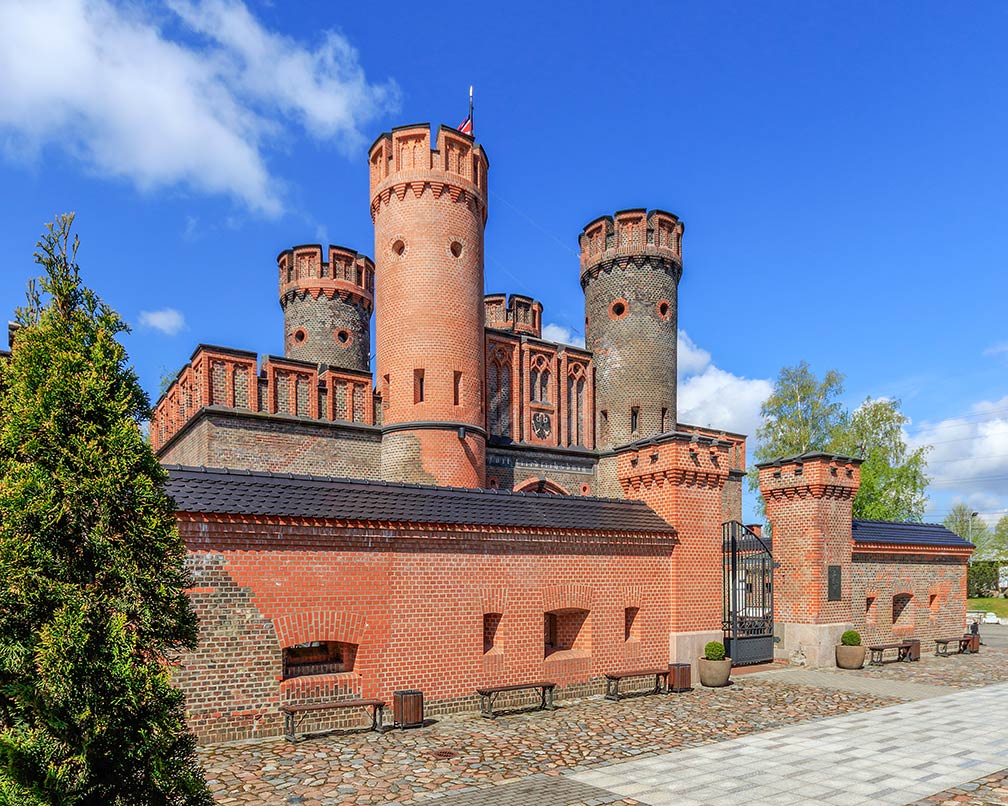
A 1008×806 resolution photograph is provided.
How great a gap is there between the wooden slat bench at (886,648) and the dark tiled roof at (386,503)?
713 cm

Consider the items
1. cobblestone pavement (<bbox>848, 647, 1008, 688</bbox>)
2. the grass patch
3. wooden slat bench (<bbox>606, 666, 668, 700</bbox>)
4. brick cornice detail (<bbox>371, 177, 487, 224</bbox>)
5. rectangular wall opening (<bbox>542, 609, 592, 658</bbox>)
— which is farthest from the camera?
the grass patch

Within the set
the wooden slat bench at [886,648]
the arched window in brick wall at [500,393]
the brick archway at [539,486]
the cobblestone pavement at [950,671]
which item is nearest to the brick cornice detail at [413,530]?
the cobblestone pavement at [950,671]

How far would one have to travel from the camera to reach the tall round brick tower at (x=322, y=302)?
98.2 feet

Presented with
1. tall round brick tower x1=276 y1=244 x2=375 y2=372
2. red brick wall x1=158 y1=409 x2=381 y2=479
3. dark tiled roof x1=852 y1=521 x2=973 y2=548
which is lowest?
dark tiled roof x1=852 y1=521 x2=973 y2=548

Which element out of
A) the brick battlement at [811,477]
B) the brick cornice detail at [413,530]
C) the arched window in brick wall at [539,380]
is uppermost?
the arched window in brick wall at [539,380]

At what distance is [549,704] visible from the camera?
12117mm

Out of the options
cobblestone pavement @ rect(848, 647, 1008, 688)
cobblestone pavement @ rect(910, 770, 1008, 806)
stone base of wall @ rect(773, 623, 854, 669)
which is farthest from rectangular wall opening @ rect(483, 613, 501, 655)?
cobblestone pavement @ rect(848, 647, 1008, 688)

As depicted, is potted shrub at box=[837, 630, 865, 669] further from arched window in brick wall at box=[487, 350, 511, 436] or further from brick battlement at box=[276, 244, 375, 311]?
brick battlement at box=[276, 244, 375, 311]

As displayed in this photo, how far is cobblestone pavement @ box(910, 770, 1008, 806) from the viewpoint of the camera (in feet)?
25.1

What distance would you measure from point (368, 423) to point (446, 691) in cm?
1082

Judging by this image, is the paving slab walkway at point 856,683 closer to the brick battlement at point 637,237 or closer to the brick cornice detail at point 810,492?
the brick cornice detail at point 810,492

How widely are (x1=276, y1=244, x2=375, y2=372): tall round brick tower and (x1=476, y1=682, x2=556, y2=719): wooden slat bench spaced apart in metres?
20.4

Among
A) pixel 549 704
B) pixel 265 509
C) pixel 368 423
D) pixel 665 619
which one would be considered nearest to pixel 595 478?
pixel 368 423

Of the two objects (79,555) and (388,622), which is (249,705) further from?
(79,555)
